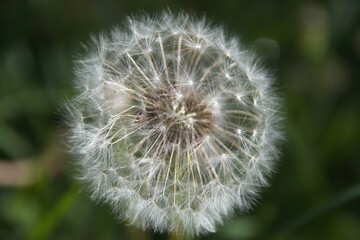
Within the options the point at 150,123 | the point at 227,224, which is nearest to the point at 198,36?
the point at 150,123

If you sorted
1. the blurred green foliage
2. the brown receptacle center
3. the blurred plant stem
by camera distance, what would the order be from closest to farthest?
the brown receptacle center < the blurred plant stem < the blurred green foliage

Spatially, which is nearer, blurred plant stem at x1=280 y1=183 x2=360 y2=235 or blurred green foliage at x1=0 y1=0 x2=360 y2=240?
blurred plant stem at x1=280 y1=183 x2=360 y2=235

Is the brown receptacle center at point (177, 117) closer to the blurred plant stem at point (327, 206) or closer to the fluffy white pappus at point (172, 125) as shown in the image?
the fluffy white pappus at point (172, 125)

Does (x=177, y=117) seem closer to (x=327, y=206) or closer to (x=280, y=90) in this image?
(x=327, y=206)

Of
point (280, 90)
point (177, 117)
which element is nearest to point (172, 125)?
point (177, 117)

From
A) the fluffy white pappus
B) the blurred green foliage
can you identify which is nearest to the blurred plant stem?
the blurred green foliage

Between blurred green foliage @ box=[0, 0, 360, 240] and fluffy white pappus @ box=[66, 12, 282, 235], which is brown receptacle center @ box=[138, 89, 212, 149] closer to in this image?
fluffy white pappus @ box=[66, 12, 282, 235]

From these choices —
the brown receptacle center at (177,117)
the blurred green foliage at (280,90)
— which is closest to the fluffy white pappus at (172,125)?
the brown receptacle center at (177,117)
